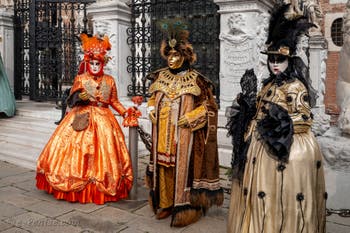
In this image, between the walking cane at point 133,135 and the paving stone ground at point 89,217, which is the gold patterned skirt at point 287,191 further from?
the walking cane at point 133,135

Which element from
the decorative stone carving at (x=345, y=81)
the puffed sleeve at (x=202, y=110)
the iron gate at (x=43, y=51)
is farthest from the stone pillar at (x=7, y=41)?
the decorative stone carving at (x=345, y=81)

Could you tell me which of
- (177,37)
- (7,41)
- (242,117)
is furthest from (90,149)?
(7,41)

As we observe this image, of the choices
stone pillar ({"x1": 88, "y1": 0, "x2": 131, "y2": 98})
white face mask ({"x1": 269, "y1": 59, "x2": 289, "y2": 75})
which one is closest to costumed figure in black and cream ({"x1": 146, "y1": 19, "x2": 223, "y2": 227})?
white face mask ({"x1": 269, "y1": 59, "x2": 289, "y2": 75})

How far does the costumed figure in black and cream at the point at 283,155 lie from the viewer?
2736 millimetres

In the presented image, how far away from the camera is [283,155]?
9.01 feet

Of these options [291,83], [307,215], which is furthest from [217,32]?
[307,215]

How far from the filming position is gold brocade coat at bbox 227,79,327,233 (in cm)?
274

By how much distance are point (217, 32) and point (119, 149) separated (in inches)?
150

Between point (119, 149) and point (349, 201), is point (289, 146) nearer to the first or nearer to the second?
point (349, 201)

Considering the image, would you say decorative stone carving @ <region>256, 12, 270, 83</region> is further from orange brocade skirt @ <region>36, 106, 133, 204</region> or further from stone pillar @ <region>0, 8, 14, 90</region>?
stone pillar @ <region>0, 8, 14, 90</region>

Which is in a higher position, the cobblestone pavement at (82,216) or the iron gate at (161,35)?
the iron gate at (161,35)

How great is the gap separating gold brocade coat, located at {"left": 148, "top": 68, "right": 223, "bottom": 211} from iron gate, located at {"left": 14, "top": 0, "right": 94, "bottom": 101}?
8619 mm

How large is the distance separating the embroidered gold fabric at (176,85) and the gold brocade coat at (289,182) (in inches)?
41.4

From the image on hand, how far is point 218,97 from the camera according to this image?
282 inches
